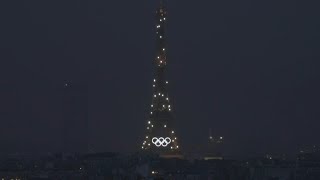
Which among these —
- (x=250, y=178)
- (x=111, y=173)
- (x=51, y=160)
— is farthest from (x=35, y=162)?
(x=250, y=178)

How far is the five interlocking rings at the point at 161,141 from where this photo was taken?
80.9 m

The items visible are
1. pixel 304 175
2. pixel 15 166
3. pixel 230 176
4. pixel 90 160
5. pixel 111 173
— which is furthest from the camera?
pixel 90 160

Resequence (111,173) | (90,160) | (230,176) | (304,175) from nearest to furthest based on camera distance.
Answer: (230,176) < (111,173) < (304,175) < (90,160)

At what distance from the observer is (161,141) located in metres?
81.2

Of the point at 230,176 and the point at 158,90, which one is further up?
the point at 158,90

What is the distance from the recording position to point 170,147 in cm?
8150

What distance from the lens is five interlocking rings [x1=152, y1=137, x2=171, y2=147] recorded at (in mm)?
80875

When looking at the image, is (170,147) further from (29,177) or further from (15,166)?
(29,177)

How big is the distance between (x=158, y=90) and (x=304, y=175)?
427 inches

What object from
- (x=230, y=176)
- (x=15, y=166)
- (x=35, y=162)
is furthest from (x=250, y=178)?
(x=35, y=162)

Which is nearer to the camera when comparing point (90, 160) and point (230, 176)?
point (230, 176)

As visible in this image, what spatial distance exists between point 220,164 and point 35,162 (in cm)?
1762

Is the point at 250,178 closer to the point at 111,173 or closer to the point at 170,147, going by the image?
the point at 111,173

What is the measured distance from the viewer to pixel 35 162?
8562 cm
